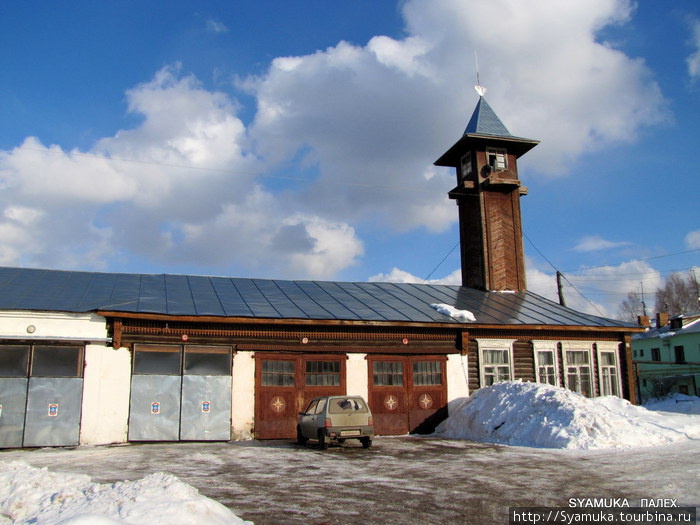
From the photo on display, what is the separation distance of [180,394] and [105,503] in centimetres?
1105

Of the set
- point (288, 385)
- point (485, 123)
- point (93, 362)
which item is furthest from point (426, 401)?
point (485, 123)

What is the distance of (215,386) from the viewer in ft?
57.1

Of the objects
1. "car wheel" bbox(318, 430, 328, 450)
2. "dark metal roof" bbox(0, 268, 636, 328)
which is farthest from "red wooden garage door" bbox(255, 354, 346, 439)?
"car wheel" bbox(318, 430, 328, 450)

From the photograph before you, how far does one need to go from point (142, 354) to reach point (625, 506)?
44.2ft

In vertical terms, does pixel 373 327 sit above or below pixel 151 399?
above

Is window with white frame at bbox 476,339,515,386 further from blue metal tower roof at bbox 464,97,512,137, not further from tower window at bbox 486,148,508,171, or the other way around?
blue metal tower roof at bbox 464,97,512,137

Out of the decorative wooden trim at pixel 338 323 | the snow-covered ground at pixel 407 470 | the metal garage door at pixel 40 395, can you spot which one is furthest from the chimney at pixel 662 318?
the metal garage door at pixel 40 395

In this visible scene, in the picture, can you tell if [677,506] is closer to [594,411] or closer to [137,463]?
[594,411]

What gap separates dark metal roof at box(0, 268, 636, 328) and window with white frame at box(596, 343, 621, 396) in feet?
3.05

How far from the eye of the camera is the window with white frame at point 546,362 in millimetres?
21516

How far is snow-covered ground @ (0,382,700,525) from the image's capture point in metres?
6.57

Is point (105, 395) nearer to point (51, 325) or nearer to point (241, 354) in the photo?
point (51, 325)

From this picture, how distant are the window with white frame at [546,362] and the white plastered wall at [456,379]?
2.96 m

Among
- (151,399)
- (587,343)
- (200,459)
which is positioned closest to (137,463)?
(200,459)
